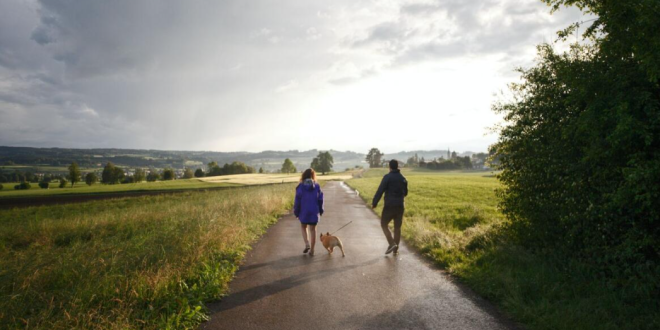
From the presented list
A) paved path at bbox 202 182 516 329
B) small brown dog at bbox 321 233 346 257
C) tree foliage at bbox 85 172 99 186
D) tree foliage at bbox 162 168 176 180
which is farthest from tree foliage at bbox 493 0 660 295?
tree foliage at bbox 162 168 176 180

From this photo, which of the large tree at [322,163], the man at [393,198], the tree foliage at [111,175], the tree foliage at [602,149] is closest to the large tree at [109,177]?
the tree foliage at [111,175]

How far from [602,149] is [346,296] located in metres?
4.80

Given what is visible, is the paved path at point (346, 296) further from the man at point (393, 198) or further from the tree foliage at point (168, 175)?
the tree foliage at point (168, 175)

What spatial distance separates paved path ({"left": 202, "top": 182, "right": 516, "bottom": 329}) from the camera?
435cm

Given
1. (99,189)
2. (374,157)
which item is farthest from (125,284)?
(374,157)

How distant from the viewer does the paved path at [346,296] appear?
435 cm

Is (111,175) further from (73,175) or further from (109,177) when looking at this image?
(73,175)

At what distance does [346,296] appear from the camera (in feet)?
17.5

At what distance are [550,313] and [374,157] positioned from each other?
516ft

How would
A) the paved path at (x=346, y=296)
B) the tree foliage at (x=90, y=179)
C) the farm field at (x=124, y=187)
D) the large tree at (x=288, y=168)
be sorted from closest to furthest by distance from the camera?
1. the paved path at (x=346, y=296)
2. the farm field at (x=124, y=187)
3. the tree foliage at (x=90, y=179)
4. the large tree at (x=288, y=168)

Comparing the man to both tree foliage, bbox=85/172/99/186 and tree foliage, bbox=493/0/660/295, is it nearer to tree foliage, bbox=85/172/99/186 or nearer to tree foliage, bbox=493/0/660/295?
tree foliage, bbox=493/0/660/295

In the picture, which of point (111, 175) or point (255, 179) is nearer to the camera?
point (255, 179)

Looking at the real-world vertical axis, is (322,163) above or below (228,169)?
above

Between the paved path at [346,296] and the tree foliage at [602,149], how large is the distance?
7.81 feet
